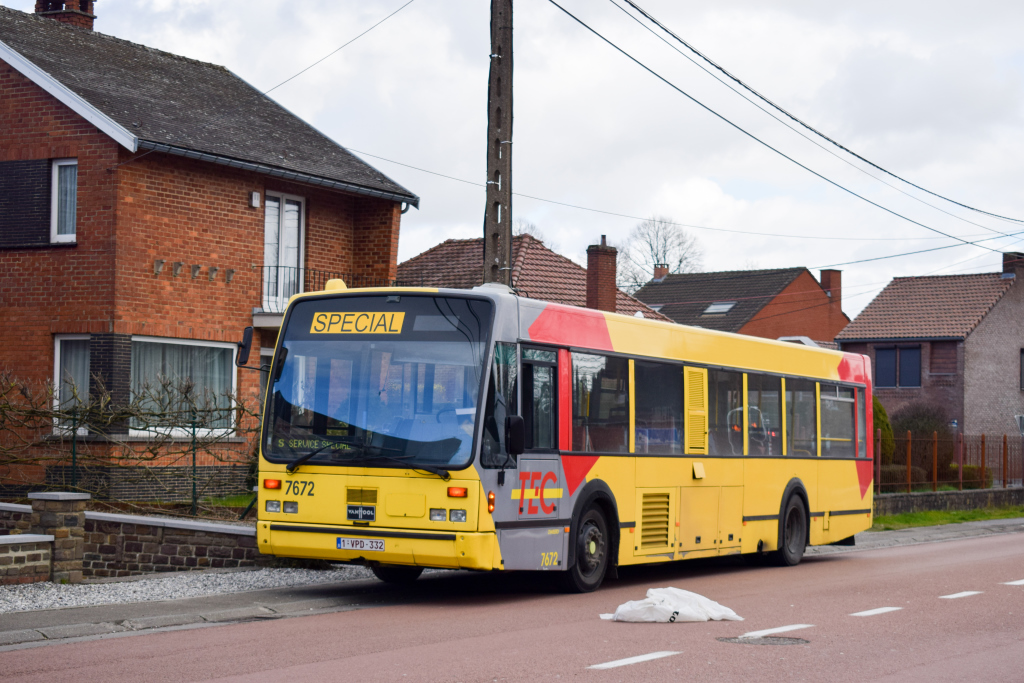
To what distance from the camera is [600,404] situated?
13.2 m

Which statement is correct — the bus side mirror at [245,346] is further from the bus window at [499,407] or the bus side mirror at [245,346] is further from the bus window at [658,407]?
the bus window at [658,407]

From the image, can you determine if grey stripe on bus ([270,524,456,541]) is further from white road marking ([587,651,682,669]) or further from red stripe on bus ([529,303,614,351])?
white road marking ([587,651,682,669])

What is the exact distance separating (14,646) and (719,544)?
8.53 m

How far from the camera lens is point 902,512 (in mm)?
27844

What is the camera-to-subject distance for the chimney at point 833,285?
61656mm

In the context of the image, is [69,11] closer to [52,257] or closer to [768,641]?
[52,257]

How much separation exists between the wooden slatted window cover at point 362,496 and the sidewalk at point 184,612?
3.17 ft

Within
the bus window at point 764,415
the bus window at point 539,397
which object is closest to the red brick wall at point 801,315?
the bus window at point 764,415

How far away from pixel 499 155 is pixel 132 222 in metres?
9.73

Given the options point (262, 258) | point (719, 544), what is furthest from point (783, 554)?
point (262, 258)

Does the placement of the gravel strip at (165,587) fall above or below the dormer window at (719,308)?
below

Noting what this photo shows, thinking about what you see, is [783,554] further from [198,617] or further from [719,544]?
[198,617]

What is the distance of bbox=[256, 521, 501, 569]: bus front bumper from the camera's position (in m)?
11.2

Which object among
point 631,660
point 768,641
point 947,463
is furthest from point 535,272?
point 631,660
